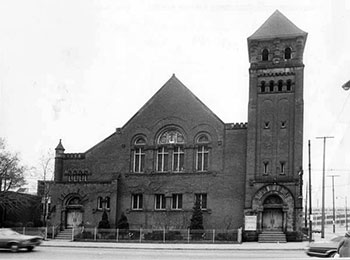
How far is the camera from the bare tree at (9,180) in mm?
60325

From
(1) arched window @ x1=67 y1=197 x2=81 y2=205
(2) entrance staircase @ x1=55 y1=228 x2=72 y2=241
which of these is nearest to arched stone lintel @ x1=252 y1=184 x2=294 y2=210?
(2) entrance staircase @ x1=55 y1=228 x2=72 y2=241

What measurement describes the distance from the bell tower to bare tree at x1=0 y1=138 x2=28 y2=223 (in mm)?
28134

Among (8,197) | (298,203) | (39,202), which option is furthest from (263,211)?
(39,202)

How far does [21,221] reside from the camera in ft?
216

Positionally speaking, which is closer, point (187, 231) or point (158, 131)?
point (187, 231)

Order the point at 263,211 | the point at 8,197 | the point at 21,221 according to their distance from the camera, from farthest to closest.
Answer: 1. the point at 21,221
2. the point at 8,197
3. the point at 263,211

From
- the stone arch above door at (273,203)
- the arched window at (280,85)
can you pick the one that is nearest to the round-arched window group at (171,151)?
the stone arch above door at (273,203)

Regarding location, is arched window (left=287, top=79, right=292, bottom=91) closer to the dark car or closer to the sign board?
the sign board

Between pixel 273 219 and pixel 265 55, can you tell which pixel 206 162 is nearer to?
pixel 273 219

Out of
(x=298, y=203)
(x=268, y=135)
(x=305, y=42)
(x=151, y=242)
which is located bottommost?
(x=151, y=242)

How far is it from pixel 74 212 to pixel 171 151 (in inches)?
414

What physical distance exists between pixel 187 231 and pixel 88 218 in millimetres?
10093

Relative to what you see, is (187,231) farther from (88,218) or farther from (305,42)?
(305,42)

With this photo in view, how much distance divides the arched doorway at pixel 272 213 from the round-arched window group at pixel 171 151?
6.31 meters
